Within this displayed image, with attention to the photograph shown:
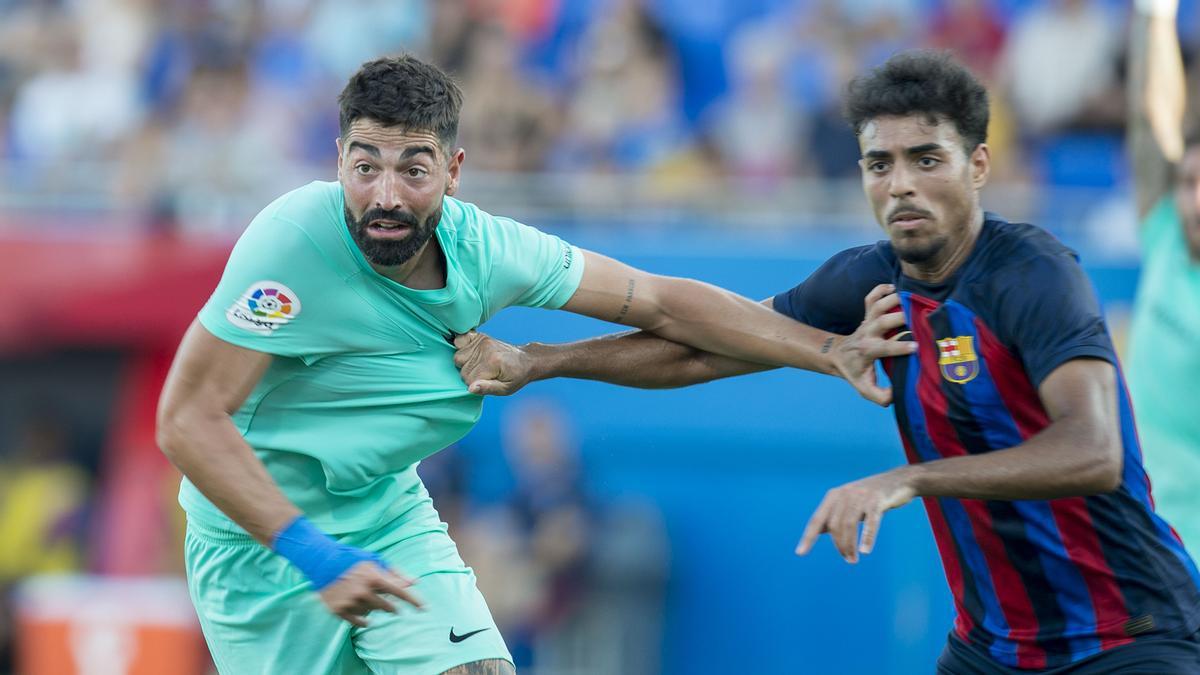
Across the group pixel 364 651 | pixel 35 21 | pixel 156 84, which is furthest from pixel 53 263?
pixel 364 651

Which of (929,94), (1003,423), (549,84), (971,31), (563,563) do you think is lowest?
(563,563)

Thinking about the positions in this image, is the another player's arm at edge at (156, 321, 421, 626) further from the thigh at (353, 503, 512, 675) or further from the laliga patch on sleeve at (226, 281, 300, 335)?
the thigh at (353, 503, 512, 675)

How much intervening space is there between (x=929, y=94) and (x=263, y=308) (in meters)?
1.97

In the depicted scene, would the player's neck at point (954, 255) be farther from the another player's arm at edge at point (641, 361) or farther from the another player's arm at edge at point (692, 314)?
the another player's arm at edge at point (641, 361)

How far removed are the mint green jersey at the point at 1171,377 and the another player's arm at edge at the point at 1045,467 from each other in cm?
205

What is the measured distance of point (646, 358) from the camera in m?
5.62

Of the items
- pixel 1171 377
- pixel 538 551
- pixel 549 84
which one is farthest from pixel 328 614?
pixel 549 84

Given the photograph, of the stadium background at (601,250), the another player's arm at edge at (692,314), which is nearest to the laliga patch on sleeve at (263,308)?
the another player's arm at edge at (692,314)

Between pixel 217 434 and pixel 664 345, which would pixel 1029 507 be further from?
pixel 217 434

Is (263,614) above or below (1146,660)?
below

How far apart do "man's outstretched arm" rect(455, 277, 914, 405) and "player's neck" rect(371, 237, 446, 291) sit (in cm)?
23

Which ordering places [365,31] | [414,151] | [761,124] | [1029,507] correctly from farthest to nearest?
[365,31] < [761,124] < [414,151] < [1029,507]

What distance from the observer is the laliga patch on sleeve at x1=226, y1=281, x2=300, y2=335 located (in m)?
4.78

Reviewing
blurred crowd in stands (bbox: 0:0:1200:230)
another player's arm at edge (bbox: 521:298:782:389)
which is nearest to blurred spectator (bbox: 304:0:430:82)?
blurred crowd in stands (bbox: 0:0:1200:230)
